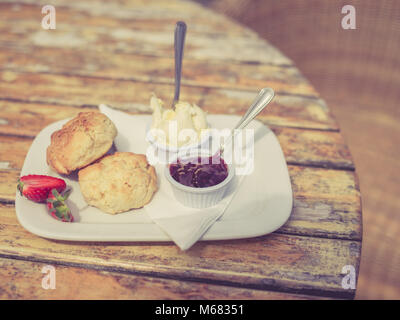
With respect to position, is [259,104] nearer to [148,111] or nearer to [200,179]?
[200,179]

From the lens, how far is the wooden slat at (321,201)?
4.50ft

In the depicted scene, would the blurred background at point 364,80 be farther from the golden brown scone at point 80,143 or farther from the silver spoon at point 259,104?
Answer: the golden brown scone at point 80,143

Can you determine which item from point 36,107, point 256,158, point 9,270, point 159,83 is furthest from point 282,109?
point 9,270

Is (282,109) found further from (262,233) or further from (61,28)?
(61,28)

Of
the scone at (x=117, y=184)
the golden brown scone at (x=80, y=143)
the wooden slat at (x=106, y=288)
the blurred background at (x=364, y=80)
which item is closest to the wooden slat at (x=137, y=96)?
the golden brown scone at (x=80, y=143)

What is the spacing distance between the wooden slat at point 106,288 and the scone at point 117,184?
0.25 meters

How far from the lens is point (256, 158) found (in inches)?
66.8

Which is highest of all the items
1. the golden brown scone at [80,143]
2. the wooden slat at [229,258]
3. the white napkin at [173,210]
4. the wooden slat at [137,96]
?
Answer: the wooden slat at [137,96]

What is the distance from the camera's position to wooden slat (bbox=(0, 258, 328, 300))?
46.4 inches

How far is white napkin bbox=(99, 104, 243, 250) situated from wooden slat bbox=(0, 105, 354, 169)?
1.21 feet

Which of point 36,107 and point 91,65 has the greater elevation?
point 91,65

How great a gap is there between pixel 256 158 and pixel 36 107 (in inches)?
47.4

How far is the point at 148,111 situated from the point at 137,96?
0.56ft
